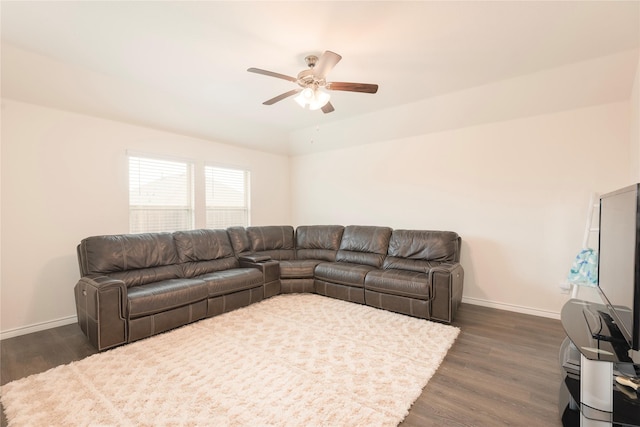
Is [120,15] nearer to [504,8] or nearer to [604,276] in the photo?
[504,8]

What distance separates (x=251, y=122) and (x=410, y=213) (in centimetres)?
316

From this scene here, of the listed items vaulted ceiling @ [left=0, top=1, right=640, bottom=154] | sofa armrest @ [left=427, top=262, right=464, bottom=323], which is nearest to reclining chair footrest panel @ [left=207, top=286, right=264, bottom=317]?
sofa armrest @ [left=427, top=262, right=464, bottom=323]

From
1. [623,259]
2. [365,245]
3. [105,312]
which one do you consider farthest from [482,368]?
[105,312]

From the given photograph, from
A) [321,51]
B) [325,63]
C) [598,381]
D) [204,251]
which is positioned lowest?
[598,381]

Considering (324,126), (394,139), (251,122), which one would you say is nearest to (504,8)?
(394,139)

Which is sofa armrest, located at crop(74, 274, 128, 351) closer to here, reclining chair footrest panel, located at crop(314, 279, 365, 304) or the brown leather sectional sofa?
the brown leather sectional sofa

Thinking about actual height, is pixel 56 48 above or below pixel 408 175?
above

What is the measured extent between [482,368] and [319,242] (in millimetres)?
3162

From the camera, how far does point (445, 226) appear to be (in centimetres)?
438

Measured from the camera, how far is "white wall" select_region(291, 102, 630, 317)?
3352 mm

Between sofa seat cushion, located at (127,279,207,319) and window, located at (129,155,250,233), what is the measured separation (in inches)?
52.3

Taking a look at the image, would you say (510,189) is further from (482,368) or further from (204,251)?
(204,251)

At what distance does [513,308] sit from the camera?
3.78 m

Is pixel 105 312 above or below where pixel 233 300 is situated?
above
